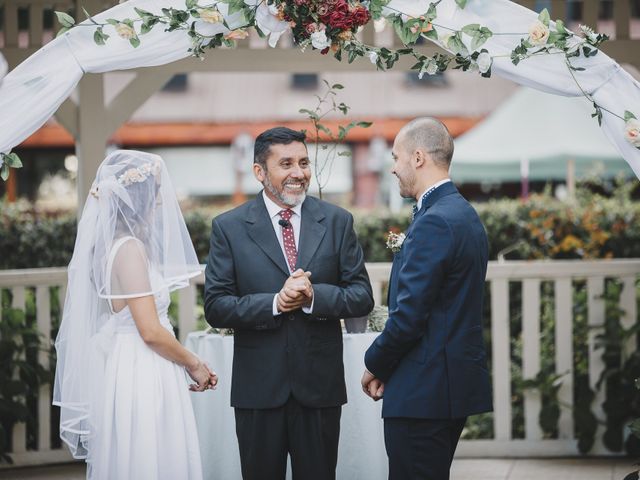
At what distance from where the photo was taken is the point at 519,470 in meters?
5.76

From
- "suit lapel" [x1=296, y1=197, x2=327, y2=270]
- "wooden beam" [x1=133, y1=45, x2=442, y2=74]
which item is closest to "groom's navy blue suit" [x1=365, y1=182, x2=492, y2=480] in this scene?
"suit lapel" [x1=296, y1=197, x2=327, y2=270]

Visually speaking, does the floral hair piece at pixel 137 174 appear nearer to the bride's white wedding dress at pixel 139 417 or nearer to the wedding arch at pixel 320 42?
the bride's white wedding dress at pixel 139 417

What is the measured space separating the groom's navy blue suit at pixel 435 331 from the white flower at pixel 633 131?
77 centimetres

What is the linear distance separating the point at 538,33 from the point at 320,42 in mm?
856

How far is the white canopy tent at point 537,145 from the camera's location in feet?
37.7

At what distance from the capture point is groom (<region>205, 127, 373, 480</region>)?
12.3ft

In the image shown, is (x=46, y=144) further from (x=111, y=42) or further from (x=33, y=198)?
(x=111, y=42)

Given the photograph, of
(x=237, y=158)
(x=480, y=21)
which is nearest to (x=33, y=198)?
(x=237, y=158)

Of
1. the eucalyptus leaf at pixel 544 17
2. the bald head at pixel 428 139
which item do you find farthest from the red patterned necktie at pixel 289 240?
the eucalyptus leaf at pixel 544 17

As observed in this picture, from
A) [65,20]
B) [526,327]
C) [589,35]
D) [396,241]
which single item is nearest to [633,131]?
[589,35]

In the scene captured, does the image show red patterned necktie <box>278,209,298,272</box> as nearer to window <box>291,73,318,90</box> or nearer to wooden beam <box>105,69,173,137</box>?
wooden beam <box>105,69,173,137</box>

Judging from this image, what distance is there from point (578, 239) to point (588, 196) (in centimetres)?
118

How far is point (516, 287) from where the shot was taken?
23.5 ft

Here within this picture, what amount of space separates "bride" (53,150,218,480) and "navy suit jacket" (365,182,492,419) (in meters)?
0.83
